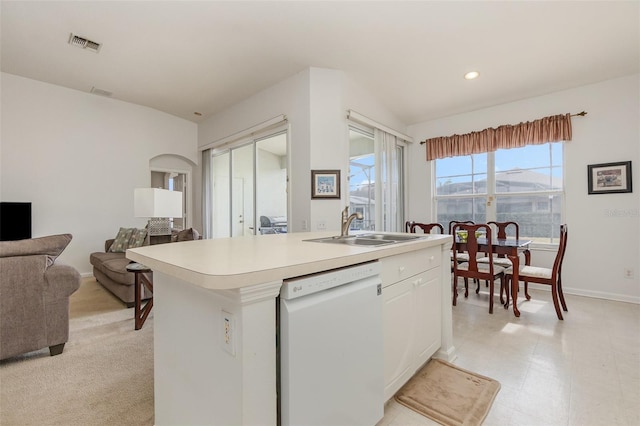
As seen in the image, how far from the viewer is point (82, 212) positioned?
15.1 feet

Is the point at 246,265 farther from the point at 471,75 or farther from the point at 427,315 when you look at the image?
the point at 471,75

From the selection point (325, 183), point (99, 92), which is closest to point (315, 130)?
point (325, 183)

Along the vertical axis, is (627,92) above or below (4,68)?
below

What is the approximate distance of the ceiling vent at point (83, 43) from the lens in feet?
10.0

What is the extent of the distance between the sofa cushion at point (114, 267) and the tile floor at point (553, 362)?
290 cm

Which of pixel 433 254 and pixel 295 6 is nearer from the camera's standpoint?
pixel 433 254

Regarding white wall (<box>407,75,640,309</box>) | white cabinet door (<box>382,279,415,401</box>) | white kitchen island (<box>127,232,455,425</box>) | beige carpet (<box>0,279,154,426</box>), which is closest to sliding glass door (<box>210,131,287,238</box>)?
beige carpet (<box>0,279,154,426</box>)

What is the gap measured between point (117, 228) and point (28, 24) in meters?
3.05

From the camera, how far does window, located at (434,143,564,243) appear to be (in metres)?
3.97

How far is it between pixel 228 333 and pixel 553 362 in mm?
2326

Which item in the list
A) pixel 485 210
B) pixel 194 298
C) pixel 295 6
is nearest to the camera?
pixel 194 298

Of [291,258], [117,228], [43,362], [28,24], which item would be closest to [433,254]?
[291,258]

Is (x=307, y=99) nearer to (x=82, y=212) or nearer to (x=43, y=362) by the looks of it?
(x=43, y=362)

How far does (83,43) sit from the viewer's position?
3129mm
